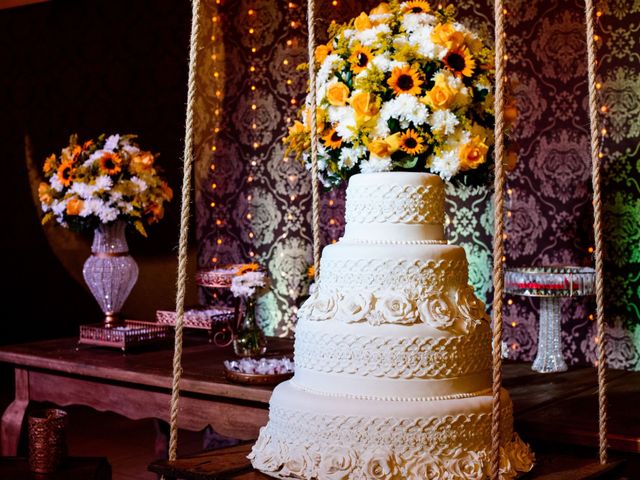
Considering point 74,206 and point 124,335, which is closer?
point 124,335

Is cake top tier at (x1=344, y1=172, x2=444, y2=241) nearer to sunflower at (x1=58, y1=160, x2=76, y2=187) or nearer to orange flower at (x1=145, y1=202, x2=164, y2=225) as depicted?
orange flower at (x1=145, y1=202, x2=164, y2=225)

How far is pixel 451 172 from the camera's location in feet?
6.19

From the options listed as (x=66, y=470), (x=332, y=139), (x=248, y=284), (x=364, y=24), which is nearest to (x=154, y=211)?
(x=248, y=284)

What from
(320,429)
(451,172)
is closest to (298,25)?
(451,172)

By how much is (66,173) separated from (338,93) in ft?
6.92

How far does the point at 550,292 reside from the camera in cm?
289

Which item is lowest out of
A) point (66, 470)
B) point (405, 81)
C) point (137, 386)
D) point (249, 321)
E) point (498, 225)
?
point (66, 470)

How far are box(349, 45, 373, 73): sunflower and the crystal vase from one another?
2.00 meters

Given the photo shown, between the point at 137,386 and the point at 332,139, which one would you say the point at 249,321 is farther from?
the point at 332,139

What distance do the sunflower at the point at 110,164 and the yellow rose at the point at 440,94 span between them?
6.88ft

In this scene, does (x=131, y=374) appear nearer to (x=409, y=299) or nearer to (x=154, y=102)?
(x=409, y=299)

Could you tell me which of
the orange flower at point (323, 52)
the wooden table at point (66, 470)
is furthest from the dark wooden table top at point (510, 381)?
the orange flower at point (323, 52)

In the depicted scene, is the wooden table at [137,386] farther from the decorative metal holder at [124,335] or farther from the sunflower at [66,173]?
the sunflower at [66,173]

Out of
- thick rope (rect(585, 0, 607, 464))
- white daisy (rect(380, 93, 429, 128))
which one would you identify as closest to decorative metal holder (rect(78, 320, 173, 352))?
white daisy (rect(380, 93, 429, 128))
